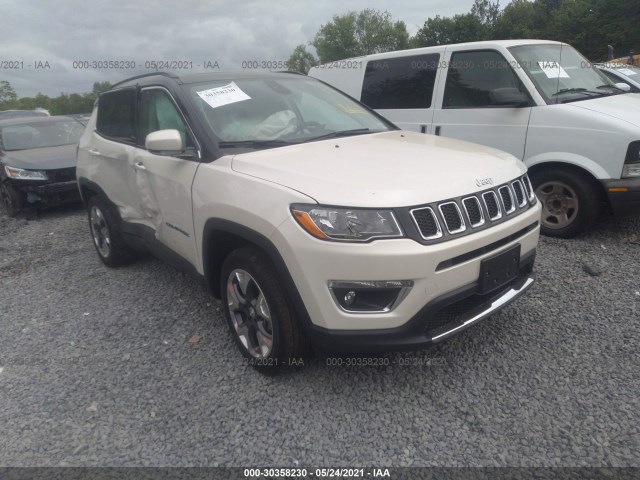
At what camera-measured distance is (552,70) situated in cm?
463

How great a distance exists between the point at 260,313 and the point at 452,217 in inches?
45.2

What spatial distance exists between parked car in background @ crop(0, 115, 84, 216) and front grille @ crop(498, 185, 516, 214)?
6454mm

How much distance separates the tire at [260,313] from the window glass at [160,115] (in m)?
0.90

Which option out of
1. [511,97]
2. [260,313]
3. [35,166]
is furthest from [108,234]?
[511,97]

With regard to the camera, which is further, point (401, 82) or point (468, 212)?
point (401, 82)

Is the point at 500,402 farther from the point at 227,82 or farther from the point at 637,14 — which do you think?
the point at 637,14

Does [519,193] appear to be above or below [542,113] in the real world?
below

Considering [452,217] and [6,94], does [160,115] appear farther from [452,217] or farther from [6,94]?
[6,94]

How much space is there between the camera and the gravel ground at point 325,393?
216 cm

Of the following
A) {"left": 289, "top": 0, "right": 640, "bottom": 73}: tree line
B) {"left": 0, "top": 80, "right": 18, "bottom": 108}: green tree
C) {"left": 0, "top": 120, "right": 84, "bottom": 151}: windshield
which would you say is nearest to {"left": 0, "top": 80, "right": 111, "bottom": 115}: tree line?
{"left": 0, "top": 80, "right": 18, "bottom": 108}: green tree

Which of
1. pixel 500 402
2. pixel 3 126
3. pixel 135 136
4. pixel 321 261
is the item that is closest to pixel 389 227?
pixel 321 261

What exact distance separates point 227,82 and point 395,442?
2.54m

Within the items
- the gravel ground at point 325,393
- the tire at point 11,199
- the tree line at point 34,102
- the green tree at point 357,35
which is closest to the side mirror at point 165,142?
the gravel ground at point 325,393

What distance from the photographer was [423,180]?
2279 mm
